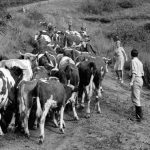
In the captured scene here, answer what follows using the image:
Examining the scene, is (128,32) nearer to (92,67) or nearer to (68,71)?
(92,67)

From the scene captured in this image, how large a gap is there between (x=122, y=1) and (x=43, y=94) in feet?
119

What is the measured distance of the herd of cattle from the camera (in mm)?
9477

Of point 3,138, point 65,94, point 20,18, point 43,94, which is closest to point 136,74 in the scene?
point 65,94

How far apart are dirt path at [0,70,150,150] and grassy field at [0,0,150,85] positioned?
6.49m

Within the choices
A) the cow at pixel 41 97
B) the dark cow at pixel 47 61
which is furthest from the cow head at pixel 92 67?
the cow at pixel 41 97

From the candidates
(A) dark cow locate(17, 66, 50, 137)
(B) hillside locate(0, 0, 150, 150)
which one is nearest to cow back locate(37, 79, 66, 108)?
(A) dark cow locate(17, 66, 50, 137)

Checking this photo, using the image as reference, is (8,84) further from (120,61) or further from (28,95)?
(120,61)

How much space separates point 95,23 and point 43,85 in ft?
91.3

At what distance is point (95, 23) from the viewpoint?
120 ft

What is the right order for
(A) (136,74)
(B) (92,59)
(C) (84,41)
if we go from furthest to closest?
(C) (84,41) → (B) (92,59) → (A) (136,74)

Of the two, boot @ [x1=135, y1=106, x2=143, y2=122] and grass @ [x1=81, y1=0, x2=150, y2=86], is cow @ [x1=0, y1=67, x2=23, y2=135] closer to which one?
boot @ [x1=135, y1=106, x2=143, y2=122]

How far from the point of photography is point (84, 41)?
16.5 m

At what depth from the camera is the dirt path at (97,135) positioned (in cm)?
920

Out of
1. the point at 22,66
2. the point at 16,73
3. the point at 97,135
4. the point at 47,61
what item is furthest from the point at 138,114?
the point at 16,73
